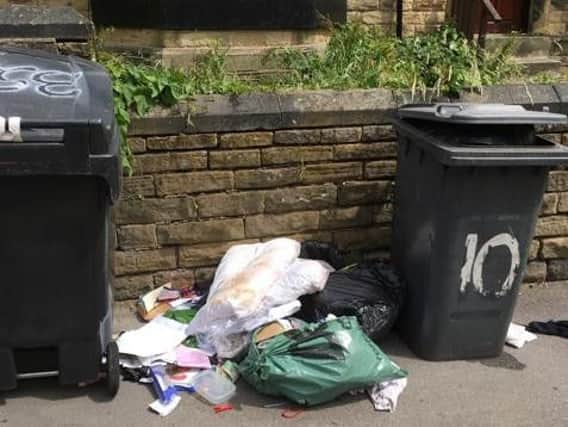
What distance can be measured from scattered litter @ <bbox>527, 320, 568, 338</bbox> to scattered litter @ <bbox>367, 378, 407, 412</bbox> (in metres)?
1.04

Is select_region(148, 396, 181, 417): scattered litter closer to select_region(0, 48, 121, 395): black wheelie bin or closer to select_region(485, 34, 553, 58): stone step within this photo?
select_region(0, 48, 121, 395): black wheelie bin

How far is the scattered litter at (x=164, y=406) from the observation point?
3168mm

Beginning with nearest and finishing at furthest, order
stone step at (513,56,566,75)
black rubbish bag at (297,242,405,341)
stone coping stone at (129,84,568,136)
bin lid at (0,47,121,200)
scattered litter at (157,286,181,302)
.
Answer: bin lid at (0,47,121,200) < black rubbish bag at (297,242,405,341) < stone coping stone at (129,84,568,136) < scattered litter at (157,286,181,302) < stone step at (513,56,566,75)

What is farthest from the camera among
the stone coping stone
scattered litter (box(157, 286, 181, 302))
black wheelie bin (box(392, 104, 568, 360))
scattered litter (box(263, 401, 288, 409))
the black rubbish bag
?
scattered litter (box(157, 286, 181, 302))

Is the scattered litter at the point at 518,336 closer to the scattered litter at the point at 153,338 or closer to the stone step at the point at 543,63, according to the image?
the scattered litter at the point at 153,338

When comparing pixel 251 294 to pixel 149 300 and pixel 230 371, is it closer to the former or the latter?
pixel 230 371

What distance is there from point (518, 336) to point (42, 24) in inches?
115

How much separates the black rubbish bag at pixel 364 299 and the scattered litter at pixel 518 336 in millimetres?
621

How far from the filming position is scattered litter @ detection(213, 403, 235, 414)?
10.5 ft

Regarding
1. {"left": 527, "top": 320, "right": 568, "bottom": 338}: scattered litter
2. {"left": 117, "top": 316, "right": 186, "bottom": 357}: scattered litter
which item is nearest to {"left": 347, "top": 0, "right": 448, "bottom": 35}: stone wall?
{"left": 527, "top": 320, "right": 568, "bottom": 338}: scattered litter

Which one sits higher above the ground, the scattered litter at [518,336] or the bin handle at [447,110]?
the bin handle at [447,110]

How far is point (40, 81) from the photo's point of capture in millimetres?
2982

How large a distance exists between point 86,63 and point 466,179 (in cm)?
182

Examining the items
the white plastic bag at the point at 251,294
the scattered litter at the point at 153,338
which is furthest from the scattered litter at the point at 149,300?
the white plastic bag at the point at 251,294
